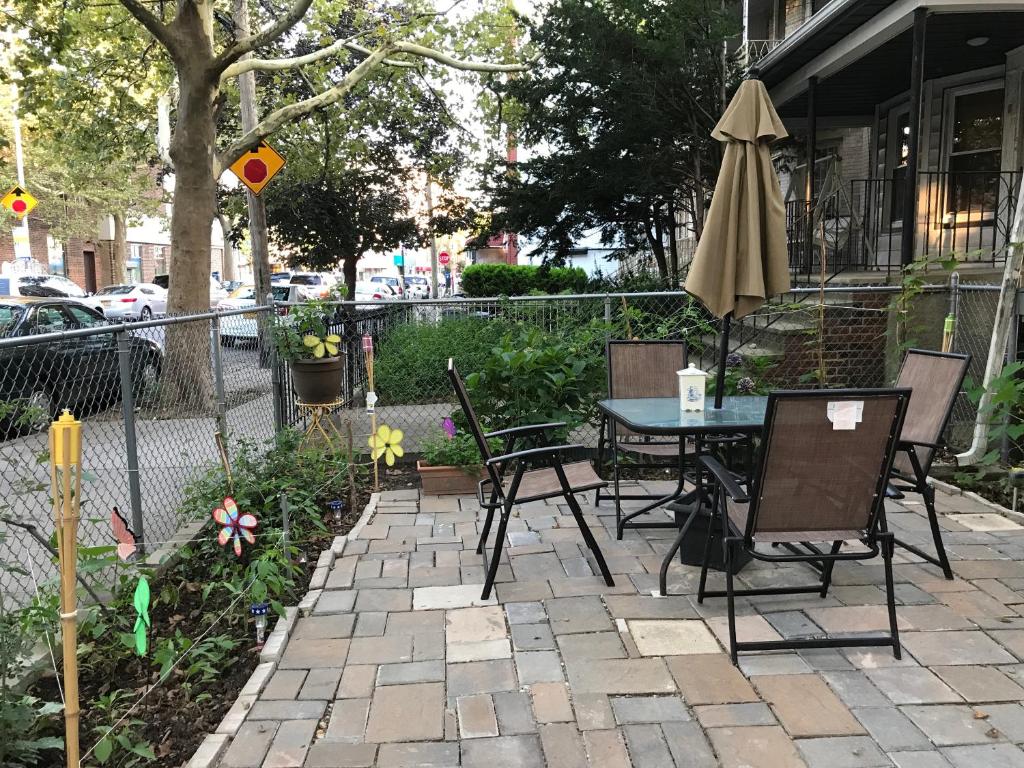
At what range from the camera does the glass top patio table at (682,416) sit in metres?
3.47

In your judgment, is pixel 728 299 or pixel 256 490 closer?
pixel 728 299

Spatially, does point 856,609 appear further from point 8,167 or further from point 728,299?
point 8,167

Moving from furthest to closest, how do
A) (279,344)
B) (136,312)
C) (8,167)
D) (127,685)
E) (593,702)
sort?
(8,167), (136,312), (279,344), (127,685), (593,702)

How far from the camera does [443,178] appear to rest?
1828cm

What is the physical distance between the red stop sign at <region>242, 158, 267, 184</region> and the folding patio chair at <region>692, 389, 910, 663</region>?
7795 millimetres

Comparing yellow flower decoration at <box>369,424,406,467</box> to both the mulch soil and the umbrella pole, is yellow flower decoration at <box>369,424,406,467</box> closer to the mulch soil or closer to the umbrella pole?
the mulch soil

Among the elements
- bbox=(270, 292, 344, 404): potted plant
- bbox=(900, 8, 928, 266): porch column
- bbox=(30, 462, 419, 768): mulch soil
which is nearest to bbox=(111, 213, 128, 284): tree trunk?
bbox=(270, 292, 344, 404): potted plant

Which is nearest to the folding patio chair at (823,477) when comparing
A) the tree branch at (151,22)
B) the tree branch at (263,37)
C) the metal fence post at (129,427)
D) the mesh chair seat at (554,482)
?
the mesh chair seat at (554,482)

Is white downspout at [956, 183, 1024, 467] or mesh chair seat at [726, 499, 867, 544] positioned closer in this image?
mesh chair seat at [726, 499, 867, 544]

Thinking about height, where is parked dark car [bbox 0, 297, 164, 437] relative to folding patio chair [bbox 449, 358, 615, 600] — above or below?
above

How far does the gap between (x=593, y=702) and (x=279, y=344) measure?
4.12 meters

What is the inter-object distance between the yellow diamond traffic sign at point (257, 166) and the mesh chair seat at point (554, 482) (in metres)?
6.54

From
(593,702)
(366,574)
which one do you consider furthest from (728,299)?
(366,574)

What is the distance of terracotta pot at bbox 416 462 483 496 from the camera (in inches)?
206
